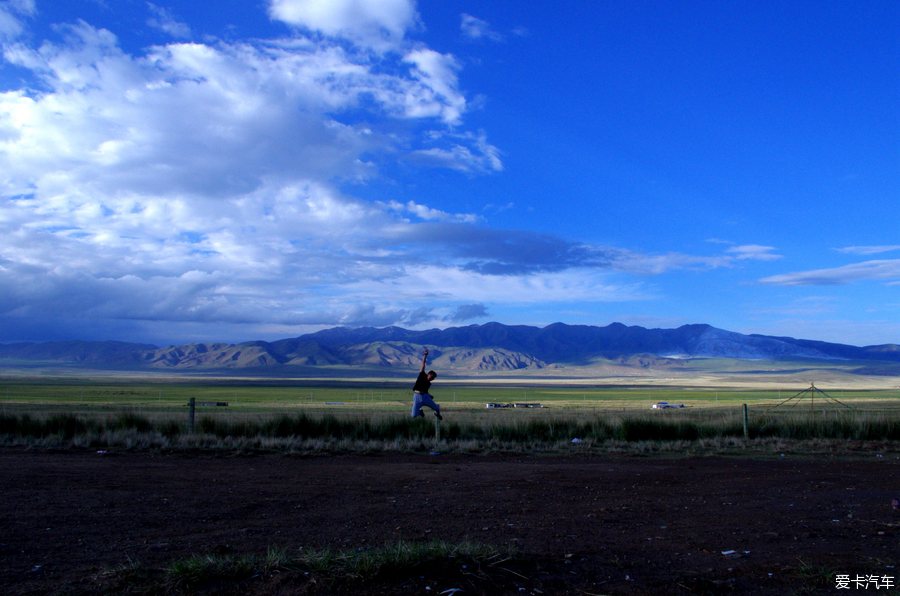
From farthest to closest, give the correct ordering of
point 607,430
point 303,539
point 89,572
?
point 607,430
point 303,539
point 89,572

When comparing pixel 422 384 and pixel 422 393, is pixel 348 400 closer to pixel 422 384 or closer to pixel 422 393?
pixel 422 393

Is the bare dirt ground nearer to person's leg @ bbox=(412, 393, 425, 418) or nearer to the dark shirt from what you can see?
the dark shirt

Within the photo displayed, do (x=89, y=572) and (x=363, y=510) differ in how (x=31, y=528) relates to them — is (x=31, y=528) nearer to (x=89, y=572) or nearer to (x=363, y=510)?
(x=89, y=572)

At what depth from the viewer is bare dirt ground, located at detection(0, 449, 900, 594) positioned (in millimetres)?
6455

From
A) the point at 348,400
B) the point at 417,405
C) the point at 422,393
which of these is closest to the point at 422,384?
the point at 422,393

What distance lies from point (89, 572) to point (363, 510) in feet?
12.5

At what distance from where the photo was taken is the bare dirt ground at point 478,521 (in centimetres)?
645

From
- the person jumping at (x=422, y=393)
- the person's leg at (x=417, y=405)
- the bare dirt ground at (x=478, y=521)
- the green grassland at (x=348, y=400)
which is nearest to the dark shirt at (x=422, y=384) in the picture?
the person jumping at (x=422, y=393)

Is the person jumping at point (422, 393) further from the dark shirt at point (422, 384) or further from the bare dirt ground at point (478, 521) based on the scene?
the bare dirt ground at point (478, 521)

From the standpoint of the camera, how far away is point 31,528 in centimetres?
833

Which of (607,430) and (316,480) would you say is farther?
(607,430)

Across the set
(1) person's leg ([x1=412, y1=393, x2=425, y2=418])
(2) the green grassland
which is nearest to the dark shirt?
(1) person's leg ([x1=412, y1=393, x2=425, y2=418])

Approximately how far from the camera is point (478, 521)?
357 inches

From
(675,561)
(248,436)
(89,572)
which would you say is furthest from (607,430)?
(89,572)
